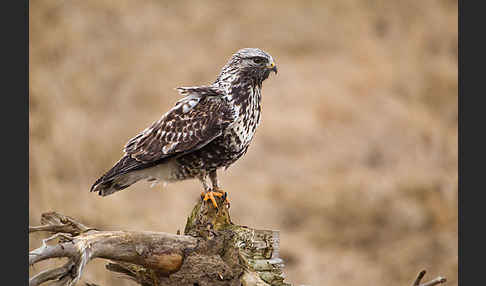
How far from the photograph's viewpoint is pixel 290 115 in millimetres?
11461

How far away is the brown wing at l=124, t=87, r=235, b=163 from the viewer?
4953 mm

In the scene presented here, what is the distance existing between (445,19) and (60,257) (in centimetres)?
1138

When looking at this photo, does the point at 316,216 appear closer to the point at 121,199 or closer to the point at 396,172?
the point at 396,172

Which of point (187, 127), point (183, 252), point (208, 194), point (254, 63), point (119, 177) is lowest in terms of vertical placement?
point (183, 252)

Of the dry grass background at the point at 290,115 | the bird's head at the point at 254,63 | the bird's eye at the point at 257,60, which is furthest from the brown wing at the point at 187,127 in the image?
the dry grass background at the point at 290,115

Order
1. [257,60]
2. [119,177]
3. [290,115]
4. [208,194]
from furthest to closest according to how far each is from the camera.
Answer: [290,115]
[257,60]
[119,177]
[208,194]

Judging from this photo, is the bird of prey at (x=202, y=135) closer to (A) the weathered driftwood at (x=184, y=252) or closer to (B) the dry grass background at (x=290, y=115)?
(A) the weathered driftwood at (x=184, y=252)

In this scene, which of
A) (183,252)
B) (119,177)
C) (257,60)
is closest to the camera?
(183,252)

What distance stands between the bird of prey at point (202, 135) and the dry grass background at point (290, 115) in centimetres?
459

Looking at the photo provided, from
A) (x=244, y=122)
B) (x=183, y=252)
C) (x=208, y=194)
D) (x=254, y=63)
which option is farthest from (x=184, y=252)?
(x=254, y=63)

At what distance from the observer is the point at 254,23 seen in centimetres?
1230

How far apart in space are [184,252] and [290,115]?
7261mm

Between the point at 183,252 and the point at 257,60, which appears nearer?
the point at 183,252

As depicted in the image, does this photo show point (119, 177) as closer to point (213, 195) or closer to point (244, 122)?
point (213, 195)
